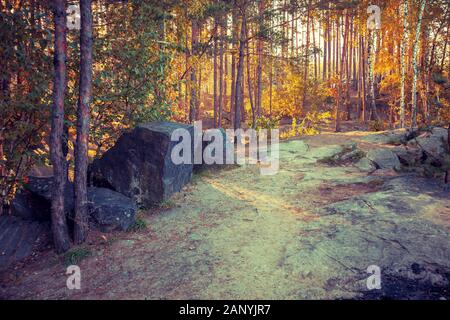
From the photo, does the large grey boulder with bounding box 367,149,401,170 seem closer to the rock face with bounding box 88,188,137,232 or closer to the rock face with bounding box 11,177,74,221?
the rock face with bounding box 88,188,137,232

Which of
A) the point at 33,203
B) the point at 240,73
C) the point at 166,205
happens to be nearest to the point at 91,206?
the point at 33,203

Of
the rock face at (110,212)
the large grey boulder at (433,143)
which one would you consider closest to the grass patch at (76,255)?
the rock face at (110,212)

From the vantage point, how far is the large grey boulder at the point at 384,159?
449 inches

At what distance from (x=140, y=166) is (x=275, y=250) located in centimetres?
445

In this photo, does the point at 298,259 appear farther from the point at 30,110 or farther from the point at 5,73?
the point at 5,73

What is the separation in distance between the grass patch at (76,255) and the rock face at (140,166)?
239cm

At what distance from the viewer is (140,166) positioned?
29.8ft

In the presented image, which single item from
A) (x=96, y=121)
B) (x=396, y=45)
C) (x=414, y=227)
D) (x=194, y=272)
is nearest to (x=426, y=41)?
(x=396, y=45)

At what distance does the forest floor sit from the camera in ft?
17.1

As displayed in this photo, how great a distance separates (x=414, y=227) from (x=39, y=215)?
814 centimetres

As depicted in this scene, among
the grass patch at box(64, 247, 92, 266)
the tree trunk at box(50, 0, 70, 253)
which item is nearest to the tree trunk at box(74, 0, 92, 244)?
the tree trunk at box(50, 0, 70, 253)

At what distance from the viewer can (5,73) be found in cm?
704

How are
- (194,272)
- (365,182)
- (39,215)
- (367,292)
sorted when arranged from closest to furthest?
(367,292)
(194,272)
(39,215)
(365,182)

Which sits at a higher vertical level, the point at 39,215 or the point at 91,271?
the point at 39,215
